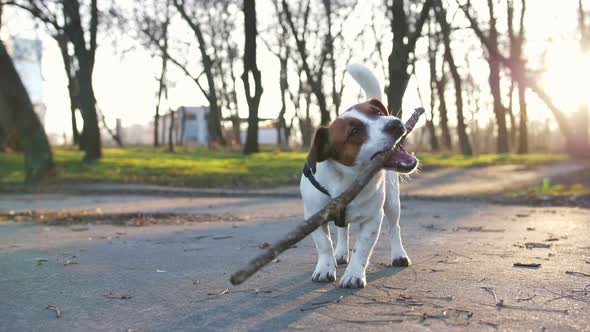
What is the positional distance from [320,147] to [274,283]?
0.98 metres

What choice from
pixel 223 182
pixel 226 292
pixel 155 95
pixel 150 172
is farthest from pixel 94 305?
pixel 155 95

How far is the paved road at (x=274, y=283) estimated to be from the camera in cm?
310

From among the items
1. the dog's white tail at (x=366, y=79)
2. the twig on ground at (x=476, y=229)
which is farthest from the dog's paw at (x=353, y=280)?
the twig on ground at (x=476, y=229)

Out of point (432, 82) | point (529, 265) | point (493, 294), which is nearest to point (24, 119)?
point (529, 265)

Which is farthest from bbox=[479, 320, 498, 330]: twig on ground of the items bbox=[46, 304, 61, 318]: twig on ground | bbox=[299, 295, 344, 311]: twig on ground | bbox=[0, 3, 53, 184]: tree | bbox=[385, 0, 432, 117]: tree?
bbox=[0, 3, 53, 184]: tree

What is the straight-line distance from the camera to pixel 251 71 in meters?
24.6

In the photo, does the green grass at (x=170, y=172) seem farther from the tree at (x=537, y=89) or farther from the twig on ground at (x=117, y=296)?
the twig on ground at (x=117, y=296)

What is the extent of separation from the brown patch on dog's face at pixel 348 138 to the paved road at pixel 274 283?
0.86 meters

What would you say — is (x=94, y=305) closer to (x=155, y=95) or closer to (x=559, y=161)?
(x=559, y=161)

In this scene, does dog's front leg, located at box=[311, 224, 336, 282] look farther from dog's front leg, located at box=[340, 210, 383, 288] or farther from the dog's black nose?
the dog's black nose

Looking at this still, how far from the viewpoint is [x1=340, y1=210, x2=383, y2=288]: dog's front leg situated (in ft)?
12.7

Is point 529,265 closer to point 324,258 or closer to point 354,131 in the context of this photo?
point 324,258

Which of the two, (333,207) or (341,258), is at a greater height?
(333,207)

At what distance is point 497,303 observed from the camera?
134 inches
